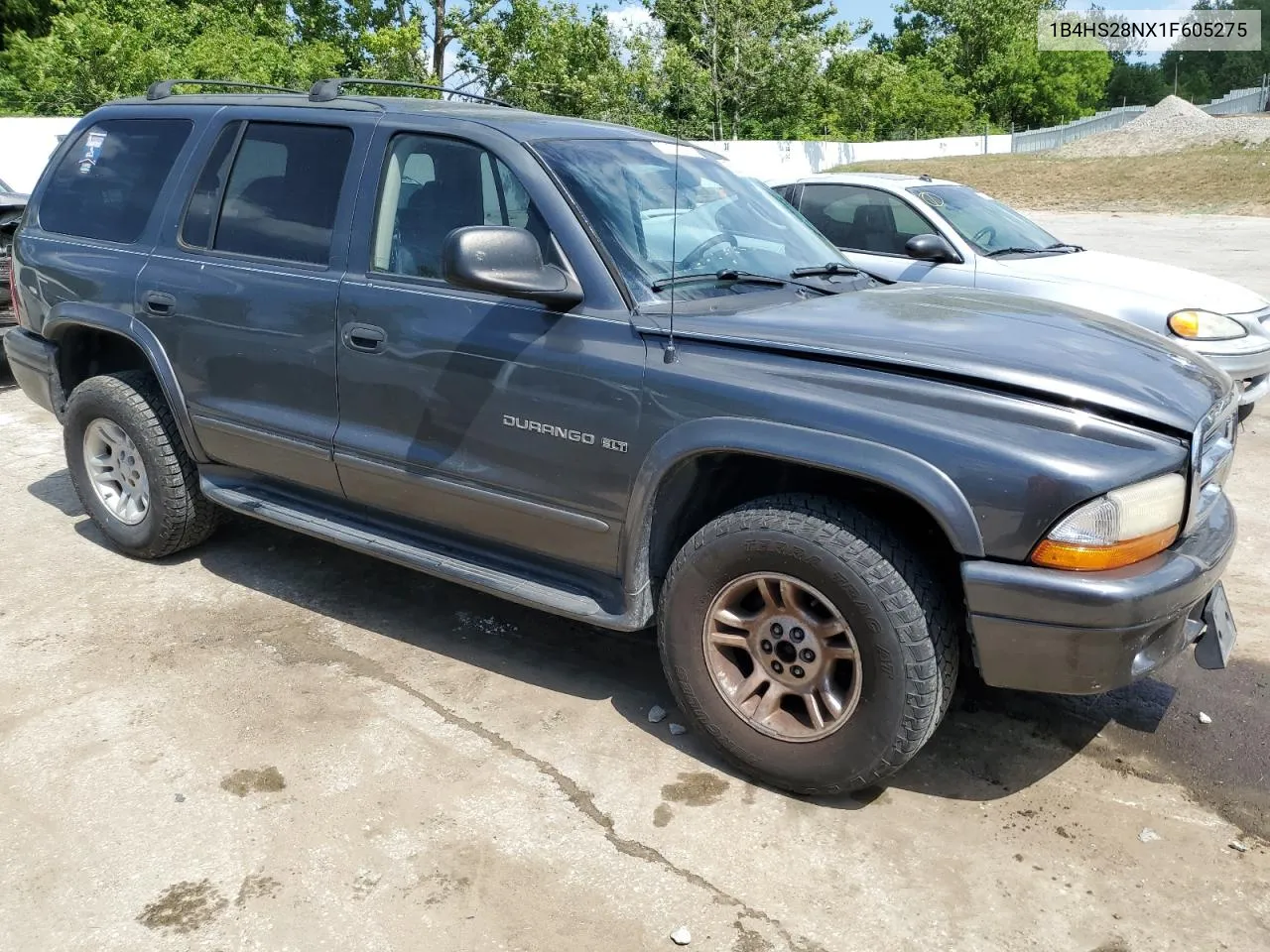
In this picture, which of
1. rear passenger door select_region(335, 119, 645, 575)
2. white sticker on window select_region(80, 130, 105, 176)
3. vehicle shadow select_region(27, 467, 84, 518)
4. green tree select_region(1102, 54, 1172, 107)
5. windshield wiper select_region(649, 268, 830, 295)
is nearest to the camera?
rear passenger door select_region(335, 119, 645, 575)

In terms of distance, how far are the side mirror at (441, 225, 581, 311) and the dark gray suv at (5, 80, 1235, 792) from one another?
1 centimetres

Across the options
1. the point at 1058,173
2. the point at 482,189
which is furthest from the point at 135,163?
the point at 1058,173

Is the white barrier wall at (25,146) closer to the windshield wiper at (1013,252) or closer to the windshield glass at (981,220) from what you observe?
the windshield glass at (981,220)

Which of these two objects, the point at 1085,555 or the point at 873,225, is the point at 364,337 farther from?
the point at 873,225

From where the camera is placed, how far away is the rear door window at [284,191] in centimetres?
403

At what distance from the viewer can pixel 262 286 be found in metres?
4.10

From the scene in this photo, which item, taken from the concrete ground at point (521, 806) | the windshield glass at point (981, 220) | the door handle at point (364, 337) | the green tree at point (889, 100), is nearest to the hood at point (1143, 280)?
the windshield glass at point (981, 220)

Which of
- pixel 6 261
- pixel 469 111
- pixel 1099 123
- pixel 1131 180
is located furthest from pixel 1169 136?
pixel 469 111

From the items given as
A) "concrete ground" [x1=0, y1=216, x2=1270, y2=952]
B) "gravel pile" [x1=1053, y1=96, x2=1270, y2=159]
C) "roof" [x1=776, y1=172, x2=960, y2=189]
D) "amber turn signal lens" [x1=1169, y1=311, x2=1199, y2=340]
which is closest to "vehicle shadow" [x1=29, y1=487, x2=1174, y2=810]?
"concrete ground" [x1=0, y1=216, x2=1270, y2=952]

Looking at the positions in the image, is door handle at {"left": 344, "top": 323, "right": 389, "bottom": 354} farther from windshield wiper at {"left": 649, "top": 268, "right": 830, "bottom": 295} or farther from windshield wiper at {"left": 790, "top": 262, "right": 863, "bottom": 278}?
windshield wiper at {"left": 790, "top": 262, "right": 863, "bottom": 278}

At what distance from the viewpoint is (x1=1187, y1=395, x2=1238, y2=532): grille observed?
2.90 metres

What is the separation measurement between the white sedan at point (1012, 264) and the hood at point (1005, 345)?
10.3 feet

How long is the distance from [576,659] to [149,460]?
79.9 inches

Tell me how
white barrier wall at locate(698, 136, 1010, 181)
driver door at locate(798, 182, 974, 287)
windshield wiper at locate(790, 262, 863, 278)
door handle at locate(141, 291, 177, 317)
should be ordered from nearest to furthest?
windshield wiper at locate(790, 262, 863, 278) → door handle at locate(141, 291, 177, 317) → driver door at locate(798, 182, 974, 287) → white barrier wall at locate(698, 136, 1010, 181)
